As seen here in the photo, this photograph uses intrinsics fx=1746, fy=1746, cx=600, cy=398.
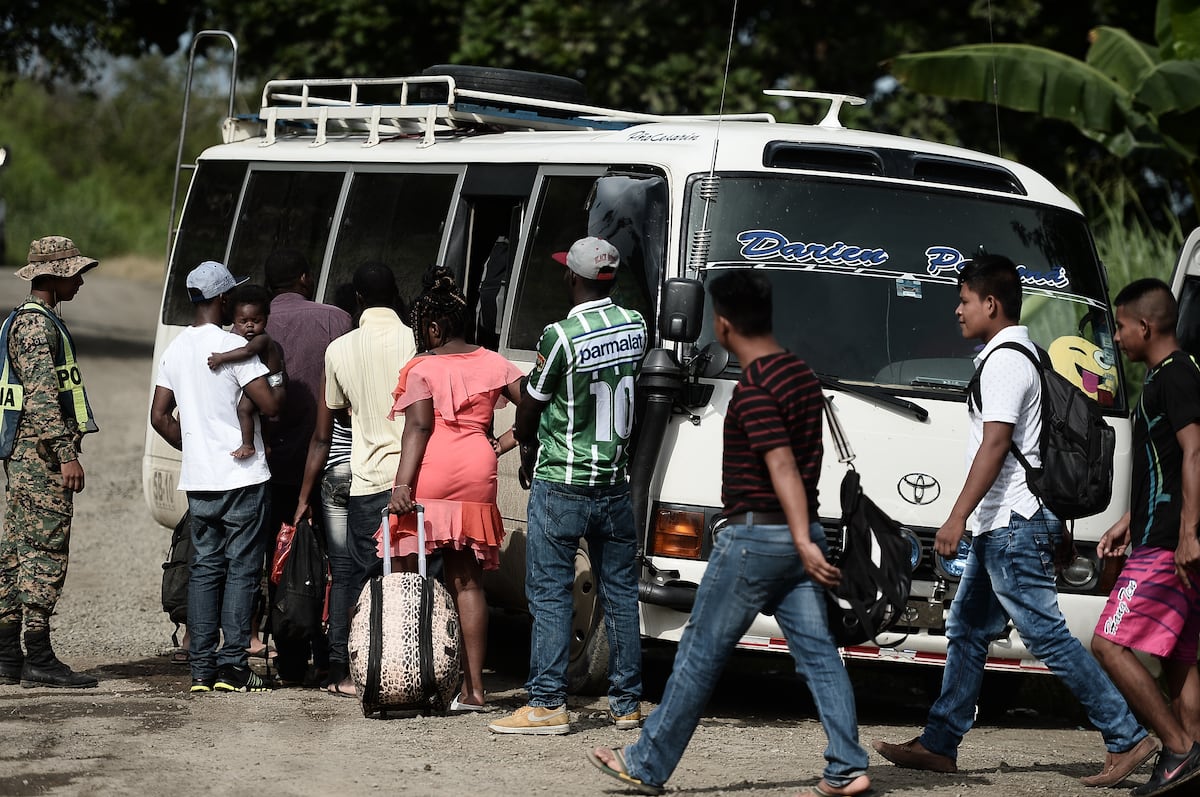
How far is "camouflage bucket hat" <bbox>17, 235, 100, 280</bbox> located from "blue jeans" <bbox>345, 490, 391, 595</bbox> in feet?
5.24

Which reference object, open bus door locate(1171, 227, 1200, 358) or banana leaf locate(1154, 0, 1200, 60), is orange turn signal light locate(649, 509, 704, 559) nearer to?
open bus door locate(1171, 227, 1200, 358)

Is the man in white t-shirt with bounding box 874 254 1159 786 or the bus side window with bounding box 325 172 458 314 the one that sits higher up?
the bus side window with bounding box 325 172 458 314

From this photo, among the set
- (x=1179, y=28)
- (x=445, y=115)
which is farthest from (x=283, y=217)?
(x=1179, y=28)

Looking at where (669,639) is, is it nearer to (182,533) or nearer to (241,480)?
(241,480)

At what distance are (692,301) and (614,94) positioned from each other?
48.5ft

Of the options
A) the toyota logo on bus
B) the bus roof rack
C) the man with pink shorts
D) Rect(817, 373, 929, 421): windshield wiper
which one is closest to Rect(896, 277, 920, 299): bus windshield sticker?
Rect(817, 373, 929, 421): windshield wiper

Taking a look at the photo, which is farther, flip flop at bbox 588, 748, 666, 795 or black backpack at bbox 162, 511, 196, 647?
black backpack at bbox 162, 511, 196, 647

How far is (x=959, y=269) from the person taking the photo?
24.8 feet

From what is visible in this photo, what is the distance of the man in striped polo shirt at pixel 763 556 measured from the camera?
541 centimetres

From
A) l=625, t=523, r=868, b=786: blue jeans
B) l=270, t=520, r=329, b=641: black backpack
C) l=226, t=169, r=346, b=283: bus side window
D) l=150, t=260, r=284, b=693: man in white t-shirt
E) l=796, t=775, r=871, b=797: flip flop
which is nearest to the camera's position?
l=625, t=523, r=868, b=786: blue jeans

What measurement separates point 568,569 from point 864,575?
59.3 inches

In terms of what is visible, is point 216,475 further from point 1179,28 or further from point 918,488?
point 1179,28

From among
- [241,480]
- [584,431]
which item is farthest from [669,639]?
[241,480]

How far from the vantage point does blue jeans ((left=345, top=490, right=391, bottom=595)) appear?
24.9 ft
